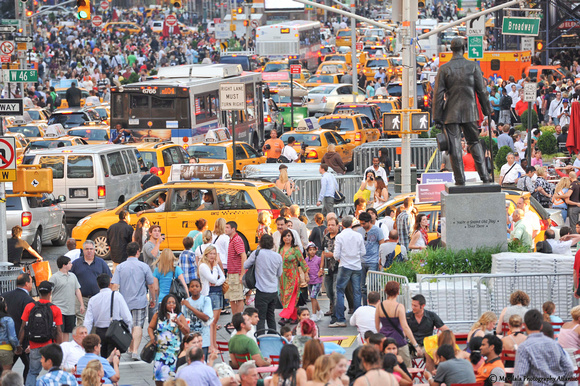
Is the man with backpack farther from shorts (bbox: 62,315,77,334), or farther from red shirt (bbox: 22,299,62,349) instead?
shorts (bbox: 62,315,77,334)

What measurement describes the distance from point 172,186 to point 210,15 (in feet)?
296

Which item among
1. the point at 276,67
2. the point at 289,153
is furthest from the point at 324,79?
the point at 289,153

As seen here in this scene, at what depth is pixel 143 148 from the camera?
26594 millimetres

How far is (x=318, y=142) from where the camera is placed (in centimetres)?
3012

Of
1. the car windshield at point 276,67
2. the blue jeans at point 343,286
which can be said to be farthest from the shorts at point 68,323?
the car windshield at point 276,67

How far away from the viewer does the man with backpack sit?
1197cm

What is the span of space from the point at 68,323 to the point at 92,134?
1888cm

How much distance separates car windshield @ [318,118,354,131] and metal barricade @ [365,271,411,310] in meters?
18.2

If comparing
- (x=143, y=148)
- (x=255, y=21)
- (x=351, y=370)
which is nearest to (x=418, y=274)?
(x=351, y=370)

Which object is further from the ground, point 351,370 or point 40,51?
point 40,51

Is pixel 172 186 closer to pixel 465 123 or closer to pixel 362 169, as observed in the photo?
pixel 465 123

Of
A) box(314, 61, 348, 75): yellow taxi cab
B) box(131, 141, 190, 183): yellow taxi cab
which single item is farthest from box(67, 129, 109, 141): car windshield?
box(314, 61, 348, 75): yellow taxi cab

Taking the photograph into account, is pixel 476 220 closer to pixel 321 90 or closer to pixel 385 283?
pixel 385 283

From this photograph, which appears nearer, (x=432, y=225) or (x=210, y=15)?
(x=432, y=225)
